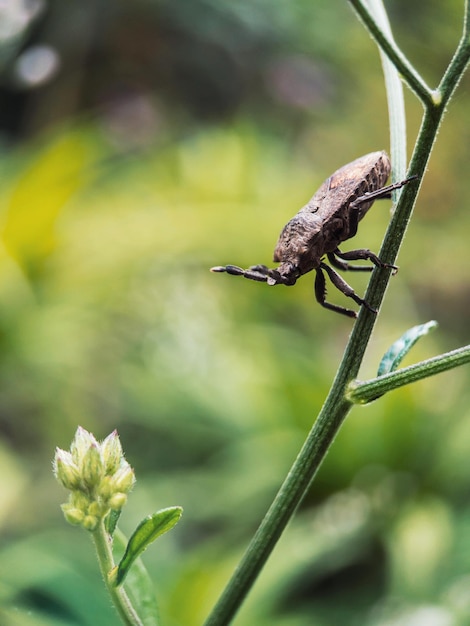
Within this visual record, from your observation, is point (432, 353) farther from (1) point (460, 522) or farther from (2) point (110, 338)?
(2) point (110, 338)

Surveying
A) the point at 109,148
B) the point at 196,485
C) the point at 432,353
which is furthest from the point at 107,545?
the point at 109,148

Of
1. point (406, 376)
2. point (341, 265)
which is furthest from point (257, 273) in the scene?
point (406, 376)

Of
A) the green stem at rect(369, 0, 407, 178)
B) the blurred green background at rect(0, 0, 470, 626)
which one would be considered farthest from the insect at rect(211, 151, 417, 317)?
the blurred green background at rect(0, 0, 470, 626)

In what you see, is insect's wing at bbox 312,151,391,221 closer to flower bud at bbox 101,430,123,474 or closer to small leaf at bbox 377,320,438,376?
small leaf at bbox 377,320,438,376

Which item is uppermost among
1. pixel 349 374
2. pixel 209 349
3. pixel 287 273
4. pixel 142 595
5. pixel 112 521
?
pixel 209 349

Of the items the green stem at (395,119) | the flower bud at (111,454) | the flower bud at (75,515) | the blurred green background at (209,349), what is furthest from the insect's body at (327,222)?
the blurred green background at (209,349)

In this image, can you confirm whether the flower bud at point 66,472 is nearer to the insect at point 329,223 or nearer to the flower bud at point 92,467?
the flower bud at point 92,467

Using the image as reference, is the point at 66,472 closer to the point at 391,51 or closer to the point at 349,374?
the point at 349,374
